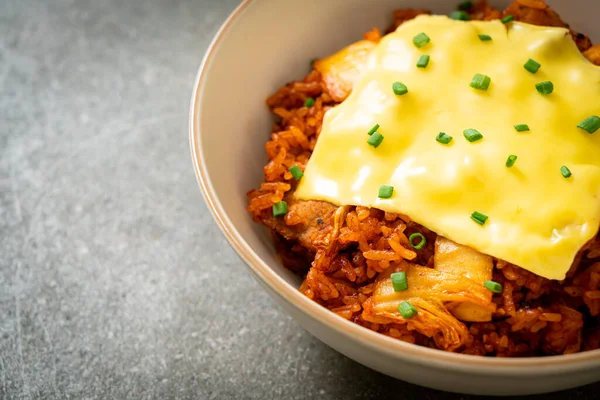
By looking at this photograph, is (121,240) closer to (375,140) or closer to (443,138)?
(375,140)

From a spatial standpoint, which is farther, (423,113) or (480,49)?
(480,49)

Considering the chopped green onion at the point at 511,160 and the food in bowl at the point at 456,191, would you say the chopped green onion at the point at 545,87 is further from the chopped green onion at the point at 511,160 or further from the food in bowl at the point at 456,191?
the chopped green onion at the point at 511,160

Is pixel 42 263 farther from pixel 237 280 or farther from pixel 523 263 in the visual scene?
pixel 523 263

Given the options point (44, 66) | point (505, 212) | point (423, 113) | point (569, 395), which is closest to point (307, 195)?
point (423, 113)

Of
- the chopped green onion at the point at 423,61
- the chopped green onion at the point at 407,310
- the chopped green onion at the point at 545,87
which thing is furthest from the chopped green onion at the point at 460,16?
the chopped green onion at the point at 407,310

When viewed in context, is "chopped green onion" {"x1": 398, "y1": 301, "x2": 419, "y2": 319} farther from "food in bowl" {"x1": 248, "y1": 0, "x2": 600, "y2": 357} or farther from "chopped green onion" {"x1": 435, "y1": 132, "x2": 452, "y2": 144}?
"chopped green onion" {"x1": 435, "y1": 132, "x2": 452, "y2": 144}

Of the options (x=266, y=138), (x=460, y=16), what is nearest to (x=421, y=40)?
(x=460, y=16)

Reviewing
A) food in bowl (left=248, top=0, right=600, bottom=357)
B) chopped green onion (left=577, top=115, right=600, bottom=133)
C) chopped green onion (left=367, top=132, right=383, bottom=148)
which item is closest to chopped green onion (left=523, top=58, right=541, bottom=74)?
food in bowl (left=248, top=0, right=600, bottom=357)
